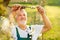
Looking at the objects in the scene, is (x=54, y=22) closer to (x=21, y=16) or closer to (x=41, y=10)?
(x=41, y=10)

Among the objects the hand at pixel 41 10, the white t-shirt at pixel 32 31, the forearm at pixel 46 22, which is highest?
the hand at pixel 41 10

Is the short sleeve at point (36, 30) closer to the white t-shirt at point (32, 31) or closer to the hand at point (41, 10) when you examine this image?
the white t-shirt at point (32, 31)

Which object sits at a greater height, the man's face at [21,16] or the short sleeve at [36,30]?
the man's face at [21,16]

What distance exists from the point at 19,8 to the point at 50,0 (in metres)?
0.25

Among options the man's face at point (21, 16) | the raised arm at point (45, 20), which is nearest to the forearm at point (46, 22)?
the raised arm at point (45, 20)

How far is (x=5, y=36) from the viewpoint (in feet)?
3.97

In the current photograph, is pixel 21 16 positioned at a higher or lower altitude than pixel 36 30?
higher

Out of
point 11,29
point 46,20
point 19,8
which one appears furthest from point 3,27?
point 46,20

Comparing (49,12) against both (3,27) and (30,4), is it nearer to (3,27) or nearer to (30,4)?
(30,4)

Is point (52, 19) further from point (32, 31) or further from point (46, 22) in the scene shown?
point (32, 31)

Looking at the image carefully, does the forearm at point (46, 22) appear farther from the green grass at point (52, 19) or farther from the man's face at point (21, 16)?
the man's face at point (21, 16)

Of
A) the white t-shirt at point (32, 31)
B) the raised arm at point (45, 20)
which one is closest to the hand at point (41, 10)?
the raised arm at point (45, 20)

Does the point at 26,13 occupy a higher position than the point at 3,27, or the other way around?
the point at 26,13

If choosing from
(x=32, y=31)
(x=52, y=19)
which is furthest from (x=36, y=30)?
(x=52, y=19)
